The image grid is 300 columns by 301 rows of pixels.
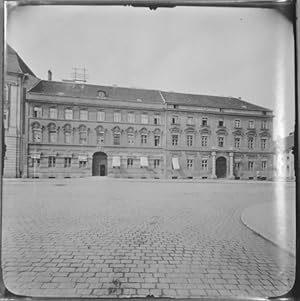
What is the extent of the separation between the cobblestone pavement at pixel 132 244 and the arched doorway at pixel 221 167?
12cm

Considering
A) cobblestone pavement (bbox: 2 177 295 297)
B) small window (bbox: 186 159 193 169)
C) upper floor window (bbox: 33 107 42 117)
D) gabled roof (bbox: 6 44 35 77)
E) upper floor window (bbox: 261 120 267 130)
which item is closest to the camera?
cobblestone pavement (bbox: 2 177 295 297)

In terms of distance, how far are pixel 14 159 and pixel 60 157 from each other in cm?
46

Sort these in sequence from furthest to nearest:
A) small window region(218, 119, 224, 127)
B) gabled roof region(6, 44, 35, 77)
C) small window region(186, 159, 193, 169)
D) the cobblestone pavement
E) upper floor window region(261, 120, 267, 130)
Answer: small window region(186, 159, 193, 169) < small window region(218, 119, 224, 127) < upper floor window region(261, 120, 267, 130) < gabled roof region(6, 44, 35, 77) < the cobblestone pavement

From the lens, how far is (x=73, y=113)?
241 cm

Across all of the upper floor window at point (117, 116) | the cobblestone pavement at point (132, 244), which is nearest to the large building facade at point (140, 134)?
the upper floor window at point (117, 116)

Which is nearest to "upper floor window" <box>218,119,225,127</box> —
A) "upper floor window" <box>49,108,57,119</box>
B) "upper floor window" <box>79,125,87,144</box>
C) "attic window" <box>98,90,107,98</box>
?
"attic window" <box>98,90,107,98</box>

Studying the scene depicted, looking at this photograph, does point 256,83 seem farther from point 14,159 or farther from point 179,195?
point 14,159

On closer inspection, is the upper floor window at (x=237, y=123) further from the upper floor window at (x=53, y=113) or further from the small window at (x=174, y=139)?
the upper floor window at (x=53, y=113)

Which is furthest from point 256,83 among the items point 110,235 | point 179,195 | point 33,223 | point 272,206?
point 33,223

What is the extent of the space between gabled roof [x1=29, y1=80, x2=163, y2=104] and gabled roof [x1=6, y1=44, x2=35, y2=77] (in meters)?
0.20

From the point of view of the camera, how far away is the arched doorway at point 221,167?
92.9 inches

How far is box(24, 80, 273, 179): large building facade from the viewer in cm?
227

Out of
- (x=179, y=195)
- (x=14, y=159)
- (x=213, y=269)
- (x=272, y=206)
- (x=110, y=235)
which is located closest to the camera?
(x=213, y=269)

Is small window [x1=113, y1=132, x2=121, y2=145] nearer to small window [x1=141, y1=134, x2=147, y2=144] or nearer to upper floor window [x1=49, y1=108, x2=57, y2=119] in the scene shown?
small window [x1=141, y1=134, x2=147, y2=144]
